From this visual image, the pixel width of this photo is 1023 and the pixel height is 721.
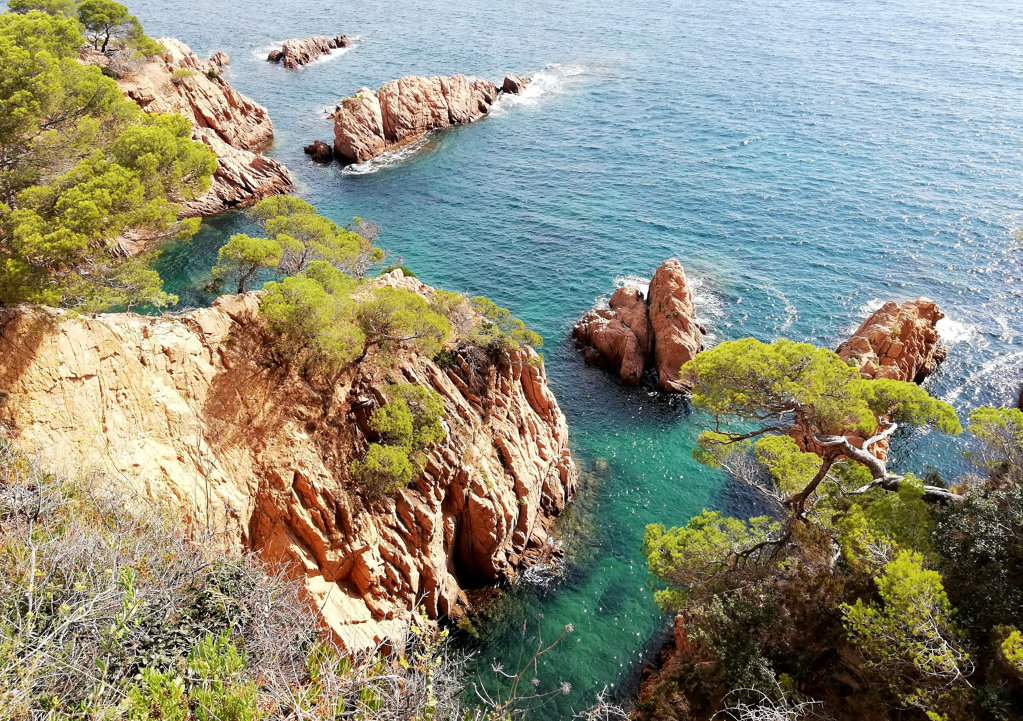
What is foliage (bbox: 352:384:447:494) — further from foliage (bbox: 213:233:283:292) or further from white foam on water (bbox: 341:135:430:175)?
white foam on water (bbox: 341:135:430:175)

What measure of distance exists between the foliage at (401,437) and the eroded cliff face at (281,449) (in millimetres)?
628

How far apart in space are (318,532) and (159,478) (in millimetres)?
Result: 5689

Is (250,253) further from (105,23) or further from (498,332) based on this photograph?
(105,23)

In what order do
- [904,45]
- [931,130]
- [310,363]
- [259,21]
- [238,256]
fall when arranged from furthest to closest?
[259,21] → [904,45] → [931,130] → [238,256] → [310,363]

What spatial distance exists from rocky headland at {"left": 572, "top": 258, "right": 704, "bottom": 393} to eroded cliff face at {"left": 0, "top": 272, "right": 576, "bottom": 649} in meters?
11.6

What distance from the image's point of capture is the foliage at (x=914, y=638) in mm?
12195

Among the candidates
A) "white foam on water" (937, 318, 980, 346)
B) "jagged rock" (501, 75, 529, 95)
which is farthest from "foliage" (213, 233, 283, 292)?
"jagged rock" (501, 75, 529, 95)

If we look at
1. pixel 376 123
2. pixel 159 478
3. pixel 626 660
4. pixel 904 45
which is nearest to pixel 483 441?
pixel 626 660

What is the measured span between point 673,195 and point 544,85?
36.3 m

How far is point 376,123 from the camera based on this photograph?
66.9 metres

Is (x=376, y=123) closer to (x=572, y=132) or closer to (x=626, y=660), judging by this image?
(x=572, y=132)

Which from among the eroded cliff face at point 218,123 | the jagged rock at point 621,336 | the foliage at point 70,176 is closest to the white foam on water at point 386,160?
the eroded cliff face at point 218,123

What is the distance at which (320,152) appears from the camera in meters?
64.2

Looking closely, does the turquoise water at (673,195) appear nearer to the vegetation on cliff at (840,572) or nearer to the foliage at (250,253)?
the vegetation on cliff at (840,572)
